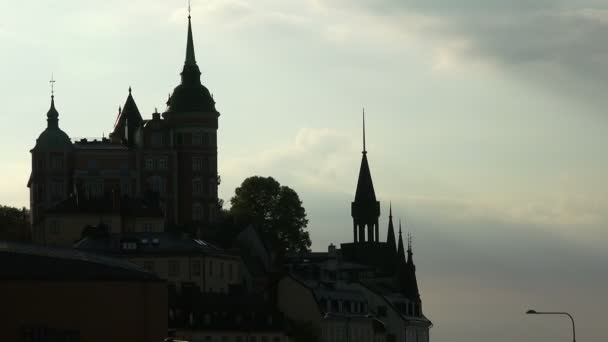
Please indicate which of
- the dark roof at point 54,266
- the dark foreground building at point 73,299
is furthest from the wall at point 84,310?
the dark roof at point 54,266

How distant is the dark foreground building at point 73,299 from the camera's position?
137375mm

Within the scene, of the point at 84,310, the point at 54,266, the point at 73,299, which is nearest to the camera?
the point at 73,299

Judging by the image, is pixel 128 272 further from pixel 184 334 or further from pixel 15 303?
pixel 184 334

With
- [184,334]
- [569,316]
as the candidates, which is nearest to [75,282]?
[569,316]

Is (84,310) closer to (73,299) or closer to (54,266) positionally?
(73,299)

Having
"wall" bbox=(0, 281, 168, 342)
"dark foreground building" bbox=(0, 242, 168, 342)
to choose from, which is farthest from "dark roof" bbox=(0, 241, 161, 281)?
"wall" bbox=(0, 281, 168, 342)

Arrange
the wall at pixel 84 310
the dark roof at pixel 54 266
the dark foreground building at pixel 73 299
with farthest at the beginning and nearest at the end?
1. the dark roof at pixel 54 266
2. the dark foreground building at pixel 73 299
3. the wall at pixel 84 310

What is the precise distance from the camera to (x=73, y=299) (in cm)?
14025

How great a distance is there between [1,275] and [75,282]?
4.22 meters

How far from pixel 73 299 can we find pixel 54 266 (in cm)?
347

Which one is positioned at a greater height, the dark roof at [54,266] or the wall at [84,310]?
the dark roof at [54,266]

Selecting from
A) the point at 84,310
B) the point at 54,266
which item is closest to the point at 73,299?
the point at 84,310

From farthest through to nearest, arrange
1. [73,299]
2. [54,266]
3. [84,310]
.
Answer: [54,266] < [84,310] < [73,299]

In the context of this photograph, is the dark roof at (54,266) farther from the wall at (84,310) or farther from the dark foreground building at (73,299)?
the wall at (84,310)
